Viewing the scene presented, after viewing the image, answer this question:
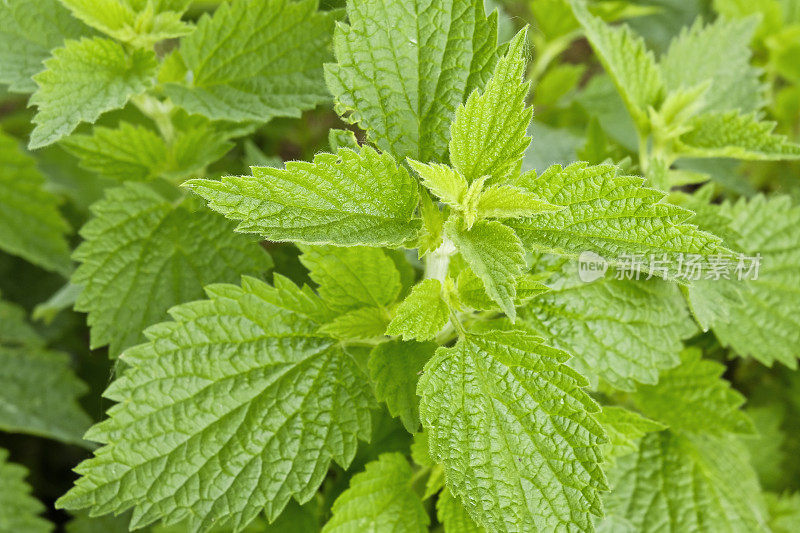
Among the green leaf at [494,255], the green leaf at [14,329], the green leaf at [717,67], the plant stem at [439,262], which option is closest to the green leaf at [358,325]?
the plant stem at [439,262]

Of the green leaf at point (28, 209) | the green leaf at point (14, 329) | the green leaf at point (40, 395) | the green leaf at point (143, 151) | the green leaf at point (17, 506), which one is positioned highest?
the green leaf at point (143, 151)

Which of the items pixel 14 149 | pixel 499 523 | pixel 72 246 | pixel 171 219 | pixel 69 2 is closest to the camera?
pixel 499 523

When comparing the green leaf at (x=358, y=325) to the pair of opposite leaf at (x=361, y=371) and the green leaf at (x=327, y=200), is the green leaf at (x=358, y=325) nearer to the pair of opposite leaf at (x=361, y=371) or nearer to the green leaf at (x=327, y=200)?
the pair of opposite leaf at (x=361, y=371)

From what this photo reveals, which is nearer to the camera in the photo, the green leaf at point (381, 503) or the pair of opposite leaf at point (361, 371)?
the pair of opposite leaf at point (361, 371)

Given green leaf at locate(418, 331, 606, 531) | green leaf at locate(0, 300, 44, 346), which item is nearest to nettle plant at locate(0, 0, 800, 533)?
green leaf at locate(418, 331, 606, 531)

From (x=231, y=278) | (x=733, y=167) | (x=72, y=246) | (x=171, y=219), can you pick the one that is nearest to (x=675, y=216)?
(x=231, y=278)

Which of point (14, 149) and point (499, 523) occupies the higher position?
point (14, 149)

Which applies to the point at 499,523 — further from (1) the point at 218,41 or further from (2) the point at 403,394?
(1) the point at 218,41
